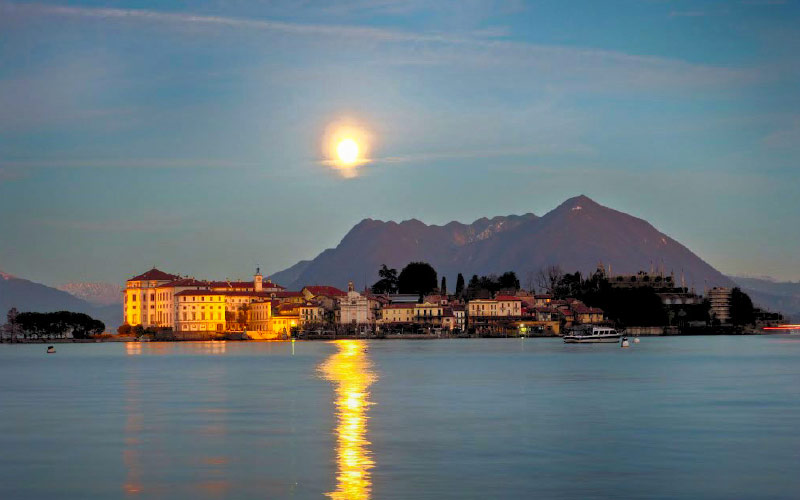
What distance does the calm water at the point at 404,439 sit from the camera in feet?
78.4

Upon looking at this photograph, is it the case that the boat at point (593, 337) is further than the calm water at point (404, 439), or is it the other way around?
the boat at point (593, 337)

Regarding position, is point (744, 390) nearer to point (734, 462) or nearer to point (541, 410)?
point (541, 410)

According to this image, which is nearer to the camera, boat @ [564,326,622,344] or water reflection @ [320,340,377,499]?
water reflection @ [320,340,377,499]

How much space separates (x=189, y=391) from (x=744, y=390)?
26.9 metres

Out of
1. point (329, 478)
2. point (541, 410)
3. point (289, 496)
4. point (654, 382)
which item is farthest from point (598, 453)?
point (654, 382)

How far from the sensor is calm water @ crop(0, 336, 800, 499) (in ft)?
78.4

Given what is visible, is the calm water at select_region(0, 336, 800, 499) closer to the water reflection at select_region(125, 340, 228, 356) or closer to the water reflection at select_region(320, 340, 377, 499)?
the water reflection at select_region(320, 340, 377, 499)

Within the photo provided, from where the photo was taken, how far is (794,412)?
40.3 m

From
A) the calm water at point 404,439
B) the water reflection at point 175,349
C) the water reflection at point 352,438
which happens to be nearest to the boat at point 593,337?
the water reflection at point 175,349

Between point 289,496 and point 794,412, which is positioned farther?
point 794,412

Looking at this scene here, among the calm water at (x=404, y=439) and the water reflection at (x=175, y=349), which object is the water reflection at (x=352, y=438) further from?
the water reflection at (x=175, y=349)

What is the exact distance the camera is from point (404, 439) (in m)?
31.9

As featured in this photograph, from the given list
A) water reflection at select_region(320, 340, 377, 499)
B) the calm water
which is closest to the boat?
water reflection at select_region(320, 340, 377, 499)

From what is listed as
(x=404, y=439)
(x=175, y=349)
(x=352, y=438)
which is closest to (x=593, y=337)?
(x=175, y=349)
